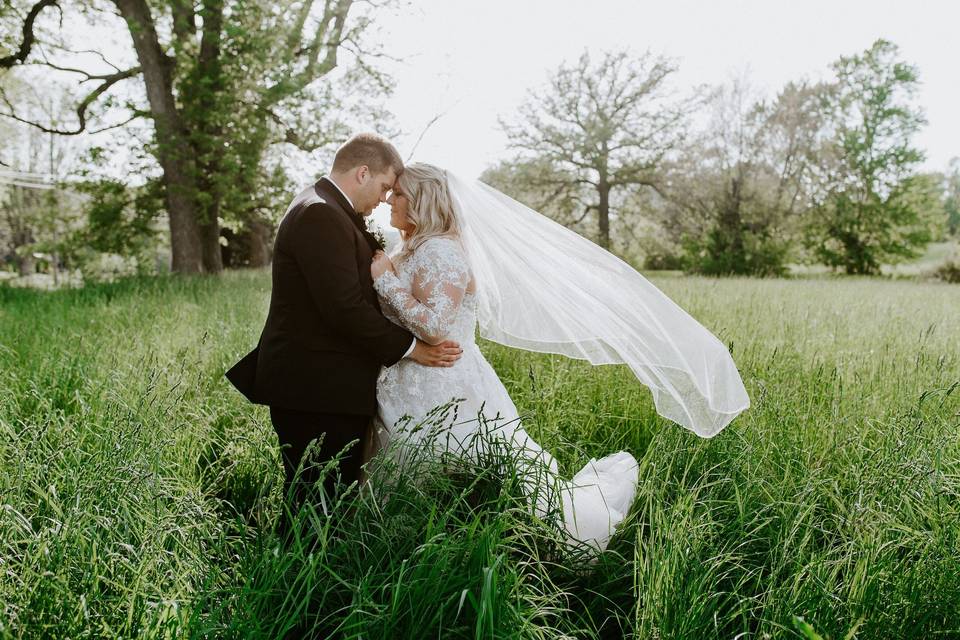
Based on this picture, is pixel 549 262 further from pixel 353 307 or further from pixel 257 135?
pixel 257 135

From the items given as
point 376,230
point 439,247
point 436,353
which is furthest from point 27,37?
point 436,353

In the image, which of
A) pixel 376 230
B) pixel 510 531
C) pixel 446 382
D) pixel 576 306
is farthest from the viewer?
pixel 376 230

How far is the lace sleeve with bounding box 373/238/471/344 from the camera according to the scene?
3.27 meters

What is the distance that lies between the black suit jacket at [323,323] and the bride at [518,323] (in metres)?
0.17

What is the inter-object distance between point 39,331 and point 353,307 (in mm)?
5524

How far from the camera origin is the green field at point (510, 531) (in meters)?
2.12

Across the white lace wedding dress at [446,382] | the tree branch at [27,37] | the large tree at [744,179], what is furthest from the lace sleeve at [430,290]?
the large tree at [744,179]

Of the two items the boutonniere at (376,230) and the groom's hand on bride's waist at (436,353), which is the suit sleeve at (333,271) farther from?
the boutonniere at (376,230)

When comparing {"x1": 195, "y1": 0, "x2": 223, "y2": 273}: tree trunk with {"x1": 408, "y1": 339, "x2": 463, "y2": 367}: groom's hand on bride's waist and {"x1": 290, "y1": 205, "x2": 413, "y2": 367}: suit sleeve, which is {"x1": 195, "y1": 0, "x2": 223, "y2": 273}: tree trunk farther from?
{"x1": 408, "y1": 339, "x2": 463, "y2": 367}: groom's hand on bride's waist

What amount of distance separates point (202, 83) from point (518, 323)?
39.9ft

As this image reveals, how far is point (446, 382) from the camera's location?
3420 mm

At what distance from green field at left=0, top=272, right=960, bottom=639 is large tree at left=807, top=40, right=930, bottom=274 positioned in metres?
30.7

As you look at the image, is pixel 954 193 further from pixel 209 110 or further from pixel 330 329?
pixel 330 329

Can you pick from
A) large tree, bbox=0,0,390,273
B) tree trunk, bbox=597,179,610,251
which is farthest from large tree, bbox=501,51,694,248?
large tree, bbox=0,0,390,273
